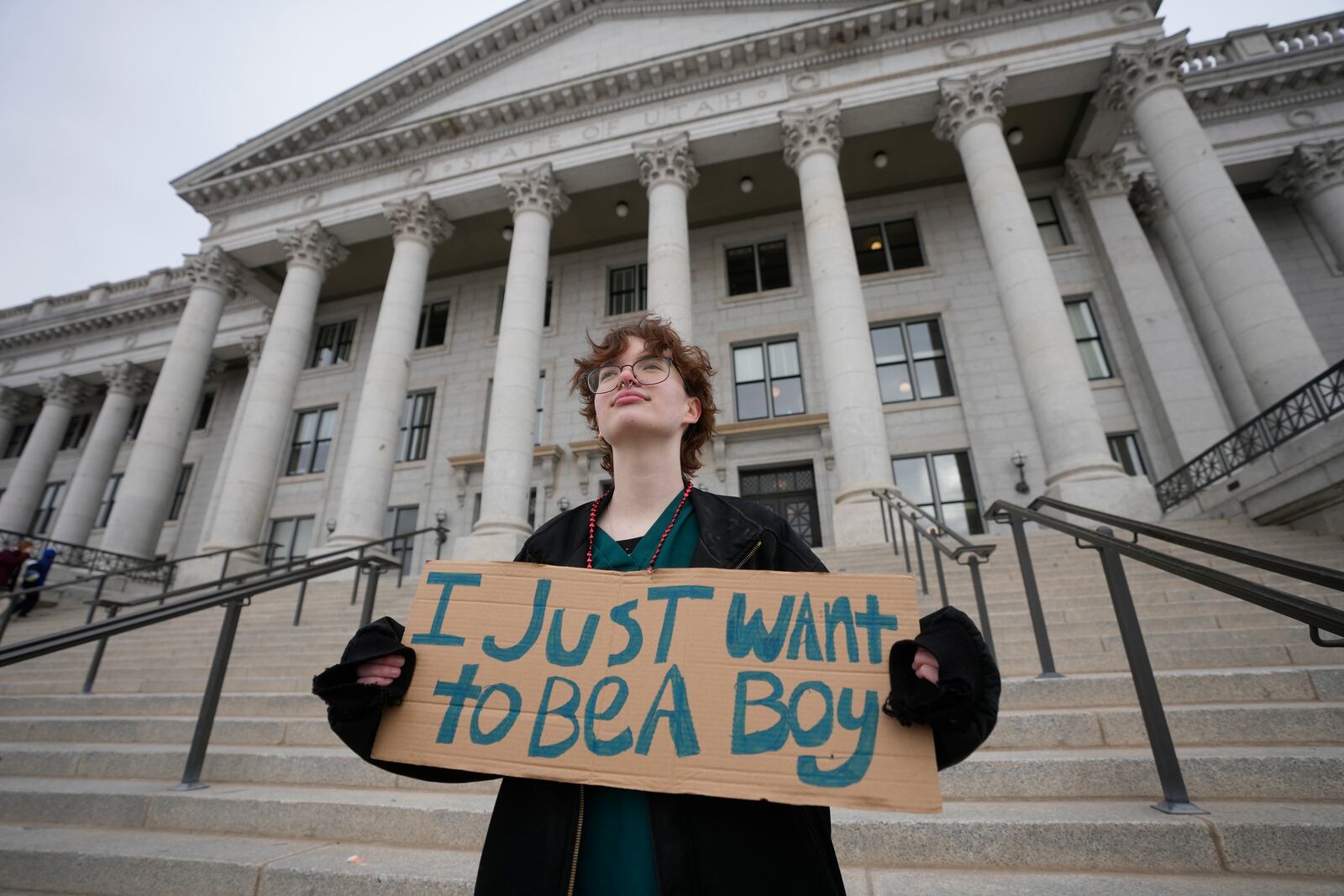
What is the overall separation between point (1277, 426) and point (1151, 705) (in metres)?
9.05

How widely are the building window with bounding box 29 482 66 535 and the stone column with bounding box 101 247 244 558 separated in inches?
527

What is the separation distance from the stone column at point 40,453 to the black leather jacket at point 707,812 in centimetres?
3378

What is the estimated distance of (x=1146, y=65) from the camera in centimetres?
1312

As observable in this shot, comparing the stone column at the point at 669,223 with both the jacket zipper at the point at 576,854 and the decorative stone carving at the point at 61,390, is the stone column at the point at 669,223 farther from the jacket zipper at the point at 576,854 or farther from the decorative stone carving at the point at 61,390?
the decorative stone carving at the point at 61,390

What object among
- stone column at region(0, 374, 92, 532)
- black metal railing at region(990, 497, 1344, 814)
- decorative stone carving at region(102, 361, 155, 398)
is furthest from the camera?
decorative stone carving at region(102, 361, 155, 398)

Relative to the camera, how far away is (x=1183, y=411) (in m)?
13.9

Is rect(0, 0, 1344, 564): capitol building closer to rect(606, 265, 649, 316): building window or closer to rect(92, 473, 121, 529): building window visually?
rect(606, 265, 649, 316): building window

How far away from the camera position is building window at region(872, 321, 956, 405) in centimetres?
1634

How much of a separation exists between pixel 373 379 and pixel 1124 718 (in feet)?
51.8

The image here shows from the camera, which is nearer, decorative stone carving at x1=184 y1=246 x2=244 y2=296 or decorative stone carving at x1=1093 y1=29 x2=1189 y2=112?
decorative stone carving at x1=1093 y1=29 x2=1189 y2=112

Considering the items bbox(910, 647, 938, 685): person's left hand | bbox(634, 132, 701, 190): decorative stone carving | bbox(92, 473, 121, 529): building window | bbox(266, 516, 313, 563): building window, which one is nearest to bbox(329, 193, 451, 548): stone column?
bbox(266, 516, 313, 563): building window

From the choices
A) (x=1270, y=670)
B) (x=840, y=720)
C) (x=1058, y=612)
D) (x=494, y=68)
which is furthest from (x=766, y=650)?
(x=494, y=68)

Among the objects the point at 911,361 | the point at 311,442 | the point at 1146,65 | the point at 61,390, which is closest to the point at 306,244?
the point at 311,442

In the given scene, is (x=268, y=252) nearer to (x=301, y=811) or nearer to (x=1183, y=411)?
(x=301, y=811)
